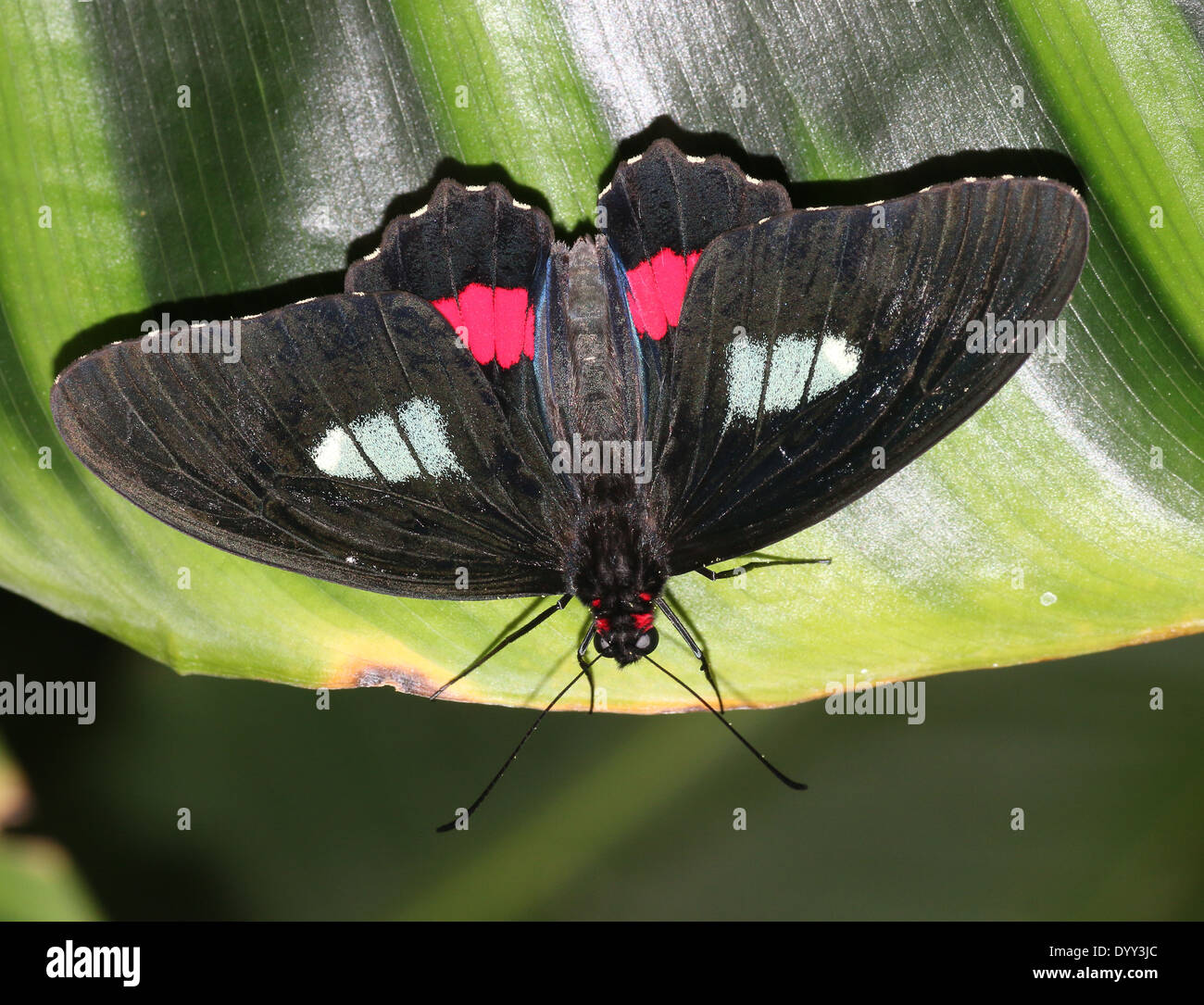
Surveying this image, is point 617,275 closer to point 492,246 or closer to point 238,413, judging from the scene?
point 492,246

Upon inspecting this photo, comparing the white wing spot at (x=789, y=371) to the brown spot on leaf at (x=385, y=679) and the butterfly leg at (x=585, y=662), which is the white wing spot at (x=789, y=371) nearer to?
the butterfly leg at (x=585, y=662)

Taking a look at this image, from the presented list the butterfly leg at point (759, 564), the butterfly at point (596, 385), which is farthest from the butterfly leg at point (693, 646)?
the butterfly leg at point (759, 564)

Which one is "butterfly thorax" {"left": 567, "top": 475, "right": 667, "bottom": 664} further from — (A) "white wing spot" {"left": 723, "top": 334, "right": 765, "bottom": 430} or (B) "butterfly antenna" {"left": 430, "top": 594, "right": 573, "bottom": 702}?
(A) "white wing spot" {"left": 723, "top": 334, "right": 765, "bottom": 430}

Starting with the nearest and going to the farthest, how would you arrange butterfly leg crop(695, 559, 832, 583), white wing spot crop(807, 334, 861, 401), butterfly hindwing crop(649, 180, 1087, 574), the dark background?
butterfly hindwing crop(649, 180, 1087, 574) < white wing spot crop(807, 334, 861, 401) < butterfly leg crop(695, 559, 832, 583) < the dark background

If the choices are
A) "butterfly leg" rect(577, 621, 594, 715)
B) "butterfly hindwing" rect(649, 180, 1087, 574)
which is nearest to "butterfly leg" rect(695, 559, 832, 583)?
"butterfly hindwing" rect(649, 180, 1087, 574)

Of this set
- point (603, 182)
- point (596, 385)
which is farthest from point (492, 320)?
point (603, 182)

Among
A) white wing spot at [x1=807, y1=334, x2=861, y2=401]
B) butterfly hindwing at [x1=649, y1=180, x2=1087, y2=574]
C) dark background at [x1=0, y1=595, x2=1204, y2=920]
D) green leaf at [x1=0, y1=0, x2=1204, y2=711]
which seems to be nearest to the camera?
butterfly hindwing at [x1=649, y1=180, x2=1087, y2=574]

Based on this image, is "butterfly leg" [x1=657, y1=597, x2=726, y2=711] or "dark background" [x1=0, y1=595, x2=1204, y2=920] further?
"dark background" [x1=0, y1=595, x2=1204, y2=920]

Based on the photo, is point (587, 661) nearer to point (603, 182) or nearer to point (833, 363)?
point (833, 363)
